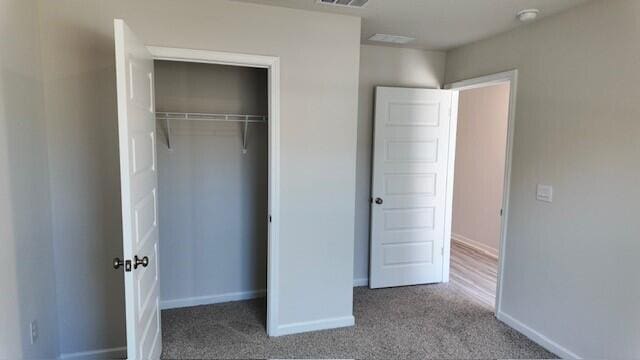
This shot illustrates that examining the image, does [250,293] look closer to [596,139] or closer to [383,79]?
[383,79]

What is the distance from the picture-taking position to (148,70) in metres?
2.41

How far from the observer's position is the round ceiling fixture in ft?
9.04

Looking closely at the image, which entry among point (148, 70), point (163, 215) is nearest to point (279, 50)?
point (148, 70)

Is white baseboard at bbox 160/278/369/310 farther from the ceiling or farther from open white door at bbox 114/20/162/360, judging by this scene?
the ceiling

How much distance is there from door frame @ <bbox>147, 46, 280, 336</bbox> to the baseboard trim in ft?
2.38

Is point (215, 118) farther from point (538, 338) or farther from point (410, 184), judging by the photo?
point (538, 338)

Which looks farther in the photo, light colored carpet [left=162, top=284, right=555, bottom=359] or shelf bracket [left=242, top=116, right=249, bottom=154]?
shelf bracket [left=242, top=116, right=249, bottom=154]

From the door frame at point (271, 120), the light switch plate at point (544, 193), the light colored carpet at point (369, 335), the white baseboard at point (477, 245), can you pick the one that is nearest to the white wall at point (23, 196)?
the door frame at point (271, 120)

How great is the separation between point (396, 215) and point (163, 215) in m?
2.26

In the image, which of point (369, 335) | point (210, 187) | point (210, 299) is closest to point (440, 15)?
point (210, 187)

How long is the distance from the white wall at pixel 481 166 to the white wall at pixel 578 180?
2.20m

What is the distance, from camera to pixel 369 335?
122 inches

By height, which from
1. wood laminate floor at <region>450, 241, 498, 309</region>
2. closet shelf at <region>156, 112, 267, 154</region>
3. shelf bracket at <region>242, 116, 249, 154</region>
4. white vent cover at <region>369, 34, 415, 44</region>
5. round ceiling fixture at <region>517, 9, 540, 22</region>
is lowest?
wood laminate floor at <region>450, 241, 498, 309</region>

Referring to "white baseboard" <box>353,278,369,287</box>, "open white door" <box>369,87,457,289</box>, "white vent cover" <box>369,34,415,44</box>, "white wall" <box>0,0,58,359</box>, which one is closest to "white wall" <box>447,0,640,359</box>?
"white vent cover" <box>369,34,415,44</box>
